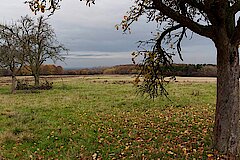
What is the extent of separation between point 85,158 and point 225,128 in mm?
3521

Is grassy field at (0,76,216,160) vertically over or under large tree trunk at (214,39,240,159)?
under

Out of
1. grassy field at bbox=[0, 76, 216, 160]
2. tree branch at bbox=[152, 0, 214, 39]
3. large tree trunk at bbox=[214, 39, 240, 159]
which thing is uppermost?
tree branch at bbox=[152, 0, 214, 39]

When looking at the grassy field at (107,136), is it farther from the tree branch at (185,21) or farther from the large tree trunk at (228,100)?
the tree branch at (185,21)

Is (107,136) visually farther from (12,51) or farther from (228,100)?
(12,51)

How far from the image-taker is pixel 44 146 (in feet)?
25.9

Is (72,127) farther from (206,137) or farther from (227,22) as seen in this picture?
(227,22)

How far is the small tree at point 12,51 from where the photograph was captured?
26.8 m

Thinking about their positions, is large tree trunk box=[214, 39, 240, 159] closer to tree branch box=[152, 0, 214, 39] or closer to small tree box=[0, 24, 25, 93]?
tree branch box=[152, 0, 214, 39]

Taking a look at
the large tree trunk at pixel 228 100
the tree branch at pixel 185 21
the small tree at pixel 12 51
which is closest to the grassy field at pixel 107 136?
the large tree trunk at pixel 228 100

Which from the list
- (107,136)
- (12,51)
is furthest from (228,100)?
(12,51)

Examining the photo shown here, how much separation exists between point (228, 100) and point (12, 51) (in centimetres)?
2500

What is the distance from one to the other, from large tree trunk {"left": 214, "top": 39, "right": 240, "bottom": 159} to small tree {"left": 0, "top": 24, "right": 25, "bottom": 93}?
80.5ft

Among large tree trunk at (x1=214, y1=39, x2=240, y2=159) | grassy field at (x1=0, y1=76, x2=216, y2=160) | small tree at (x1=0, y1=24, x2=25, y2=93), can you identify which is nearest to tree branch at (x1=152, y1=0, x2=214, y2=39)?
large tree trunk at (x1=214, y1=39, x2=240, y2=159)

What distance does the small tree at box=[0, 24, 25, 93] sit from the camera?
88.0 ft
